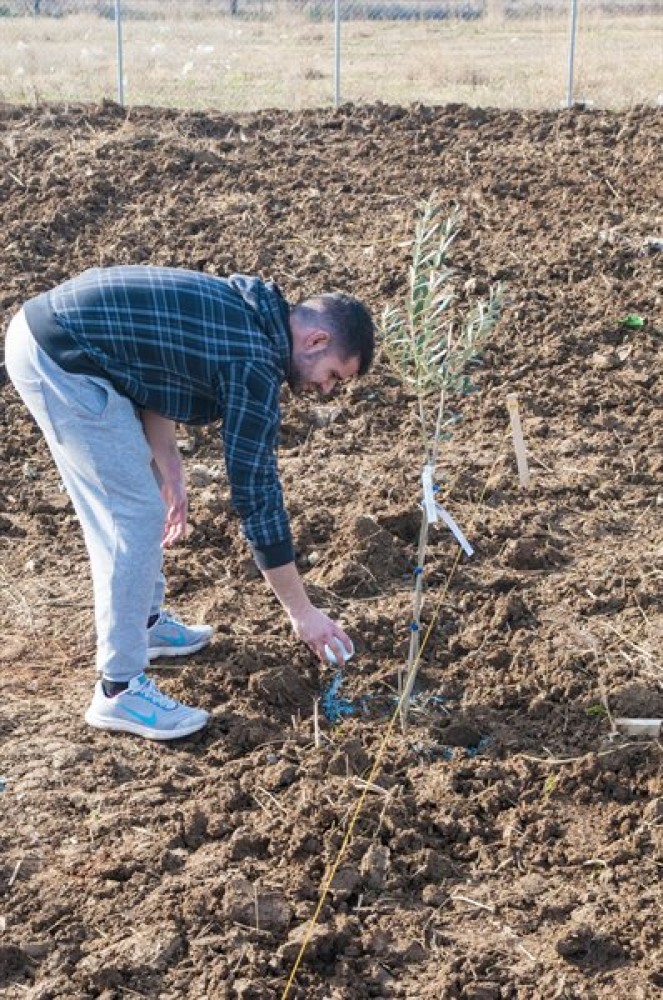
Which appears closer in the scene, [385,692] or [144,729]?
[144,729]

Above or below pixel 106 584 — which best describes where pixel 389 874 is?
below

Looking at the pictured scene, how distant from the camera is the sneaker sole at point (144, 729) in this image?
14.4 ft

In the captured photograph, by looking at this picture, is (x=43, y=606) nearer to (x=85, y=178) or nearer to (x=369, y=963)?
(x=369, y=963)

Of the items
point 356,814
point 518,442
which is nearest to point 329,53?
point 518,442

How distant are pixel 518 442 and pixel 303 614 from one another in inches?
88.7

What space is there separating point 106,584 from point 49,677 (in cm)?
85

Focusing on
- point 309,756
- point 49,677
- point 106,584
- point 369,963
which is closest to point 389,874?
point 369,963

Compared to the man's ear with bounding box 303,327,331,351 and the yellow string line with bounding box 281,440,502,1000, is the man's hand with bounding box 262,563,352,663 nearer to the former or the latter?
the yellow string line with bounding box 281,440,502,1000

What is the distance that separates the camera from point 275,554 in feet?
12.6

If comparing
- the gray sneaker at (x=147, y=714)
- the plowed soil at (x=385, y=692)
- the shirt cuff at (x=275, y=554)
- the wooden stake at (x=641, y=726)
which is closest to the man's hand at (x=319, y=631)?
the shirt cuff at (x=275, y=554)

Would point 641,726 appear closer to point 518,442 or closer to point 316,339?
point 316,339

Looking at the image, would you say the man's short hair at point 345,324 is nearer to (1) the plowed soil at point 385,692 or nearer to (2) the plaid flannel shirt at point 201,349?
(2) the plaid flannel shirt at point 201,349

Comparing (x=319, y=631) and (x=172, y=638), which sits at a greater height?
(x=319, y=631)

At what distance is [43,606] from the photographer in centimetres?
539
